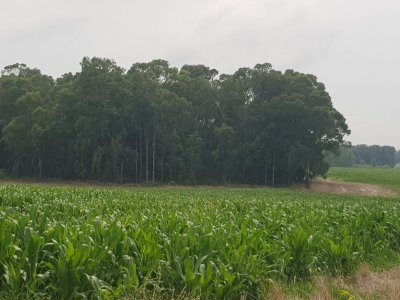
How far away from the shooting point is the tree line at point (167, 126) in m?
53.3

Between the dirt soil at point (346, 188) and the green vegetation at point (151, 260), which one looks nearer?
the green vegetation at point (151, 260)

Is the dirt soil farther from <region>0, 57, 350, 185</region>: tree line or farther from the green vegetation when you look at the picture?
the green vegetation

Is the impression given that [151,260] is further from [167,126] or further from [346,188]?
[346,188]

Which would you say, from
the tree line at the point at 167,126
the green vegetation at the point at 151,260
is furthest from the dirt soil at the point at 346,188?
the green vegetation at the point at 151,260

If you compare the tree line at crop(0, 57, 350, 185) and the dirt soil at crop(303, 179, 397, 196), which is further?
the dirt soil at crop(303, 179, 397, 196)

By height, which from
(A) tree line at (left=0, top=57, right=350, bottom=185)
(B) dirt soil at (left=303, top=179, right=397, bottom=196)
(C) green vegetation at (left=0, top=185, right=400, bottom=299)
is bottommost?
(B) dirt soil at (left=303, top=179, right=397, bottom=196)

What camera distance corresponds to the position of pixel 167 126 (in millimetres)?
55469

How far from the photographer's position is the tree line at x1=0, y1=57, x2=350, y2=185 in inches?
2099

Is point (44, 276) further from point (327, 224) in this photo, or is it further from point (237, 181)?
point (237, 181)

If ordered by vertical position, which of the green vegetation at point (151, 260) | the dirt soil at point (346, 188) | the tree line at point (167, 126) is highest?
the tree line at point (167, 126)

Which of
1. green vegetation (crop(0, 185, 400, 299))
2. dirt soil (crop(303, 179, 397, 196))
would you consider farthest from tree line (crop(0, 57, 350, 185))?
green vegetation (crop(0, 185, 400, 299))

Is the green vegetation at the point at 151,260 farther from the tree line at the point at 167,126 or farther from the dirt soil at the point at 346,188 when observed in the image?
the dirt soil at the point at 346,188

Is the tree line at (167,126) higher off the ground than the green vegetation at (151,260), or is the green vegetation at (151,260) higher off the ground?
the tree line at (167,126)

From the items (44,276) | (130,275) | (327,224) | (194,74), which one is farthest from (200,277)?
(194,74)
